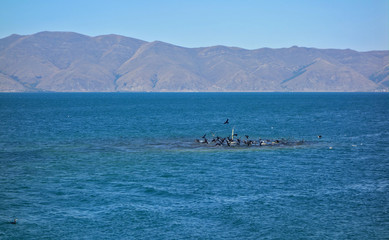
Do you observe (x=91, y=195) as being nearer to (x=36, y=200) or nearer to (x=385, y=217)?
(x=36, y=200)

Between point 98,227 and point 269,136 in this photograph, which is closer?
point 98,227

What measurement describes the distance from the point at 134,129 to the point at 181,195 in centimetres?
6158

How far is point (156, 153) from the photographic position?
66562 millimetres

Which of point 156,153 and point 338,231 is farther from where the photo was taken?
point 156,153

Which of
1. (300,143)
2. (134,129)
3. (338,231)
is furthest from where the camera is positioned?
(134,129)

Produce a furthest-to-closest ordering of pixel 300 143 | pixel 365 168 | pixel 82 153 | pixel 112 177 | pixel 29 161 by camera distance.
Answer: pixel 300 143 → pixel 82 153 → pixel 29 161 → pixel 365 168 → pixel 112 177

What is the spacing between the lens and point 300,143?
252 feet

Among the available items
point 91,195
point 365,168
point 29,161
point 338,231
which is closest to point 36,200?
point 91,195

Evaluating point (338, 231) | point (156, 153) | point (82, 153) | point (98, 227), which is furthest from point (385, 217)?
point (82, 153)

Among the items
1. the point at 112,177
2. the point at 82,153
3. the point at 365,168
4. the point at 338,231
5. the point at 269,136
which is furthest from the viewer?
the point at 269,136

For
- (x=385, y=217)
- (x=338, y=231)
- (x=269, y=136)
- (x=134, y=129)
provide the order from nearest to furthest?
(x=338, y=231)
(x=385, y=217)
(x=269, y=136)
(x=134, y=129)

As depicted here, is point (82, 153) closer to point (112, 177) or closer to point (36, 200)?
point (112, 177)

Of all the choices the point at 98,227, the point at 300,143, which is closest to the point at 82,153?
the point at 98,227

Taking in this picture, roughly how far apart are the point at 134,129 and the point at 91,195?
60572mm
